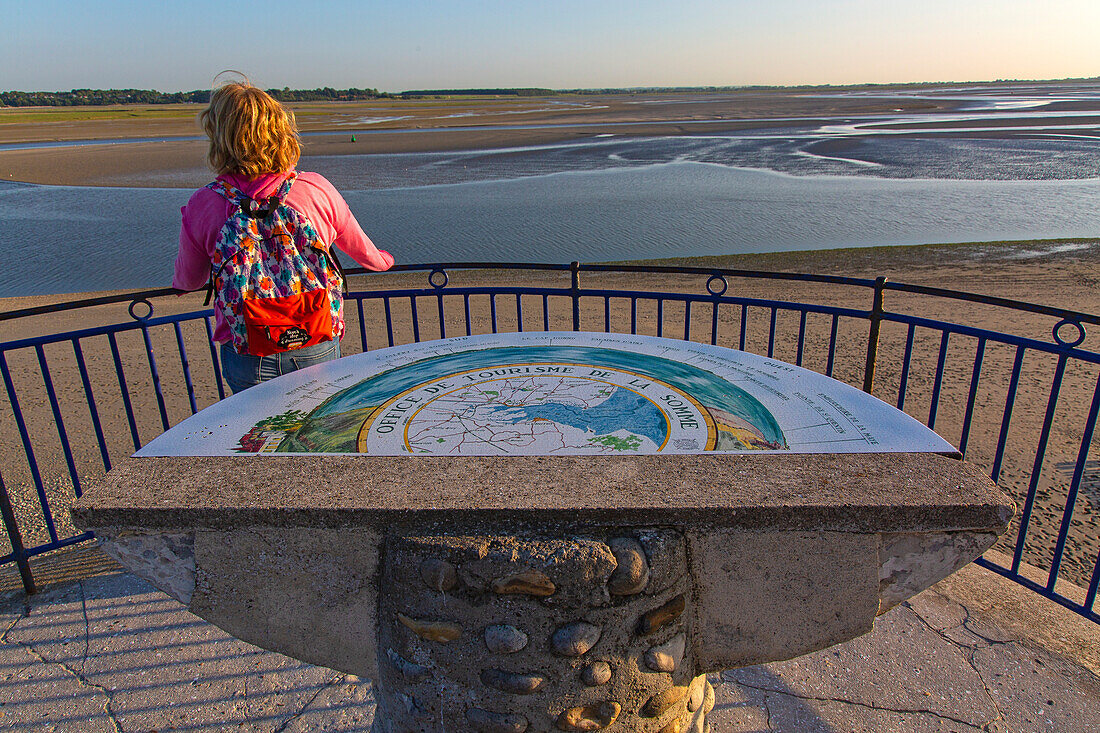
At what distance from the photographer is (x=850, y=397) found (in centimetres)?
256

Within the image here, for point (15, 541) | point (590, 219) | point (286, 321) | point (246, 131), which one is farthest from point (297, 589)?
point (590, 219)

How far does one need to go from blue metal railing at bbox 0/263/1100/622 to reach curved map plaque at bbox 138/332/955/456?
1.02 m

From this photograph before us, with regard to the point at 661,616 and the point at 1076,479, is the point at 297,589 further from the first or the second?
the point at 1076,479

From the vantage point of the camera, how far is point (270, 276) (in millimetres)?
2701

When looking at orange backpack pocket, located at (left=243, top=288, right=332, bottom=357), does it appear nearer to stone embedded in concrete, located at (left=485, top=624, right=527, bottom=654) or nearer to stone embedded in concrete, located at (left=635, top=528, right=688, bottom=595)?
stone embedded in concrete, located at (left=485, top=624, right=527, bottom=654)

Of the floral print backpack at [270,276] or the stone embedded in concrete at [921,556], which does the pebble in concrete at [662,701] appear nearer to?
the stone embedded in concrete at [921,556]

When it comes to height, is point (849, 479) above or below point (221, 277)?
below

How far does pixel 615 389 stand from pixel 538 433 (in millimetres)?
472

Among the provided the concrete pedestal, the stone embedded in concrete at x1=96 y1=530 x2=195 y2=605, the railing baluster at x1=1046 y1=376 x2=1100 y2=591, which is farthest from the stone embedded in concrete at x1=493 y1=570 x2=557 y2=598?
the railing baluster at x1=1046 y1=376 x2=1100 y2=591

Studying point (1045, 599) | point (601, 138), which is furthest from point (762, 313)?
point (601, 138)

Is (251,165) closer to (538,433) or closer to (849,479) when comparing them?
(538,433)

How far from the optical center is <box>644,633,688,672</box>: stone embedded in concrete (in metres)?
1.95

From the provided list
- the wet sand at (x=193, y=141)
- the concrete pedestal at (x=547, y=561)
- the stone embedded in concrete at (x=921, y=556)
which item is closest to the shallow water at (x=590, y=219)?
the wet sand at (x=193, y=141)

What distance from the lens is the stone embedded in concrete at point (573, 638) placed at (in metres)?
1.82
